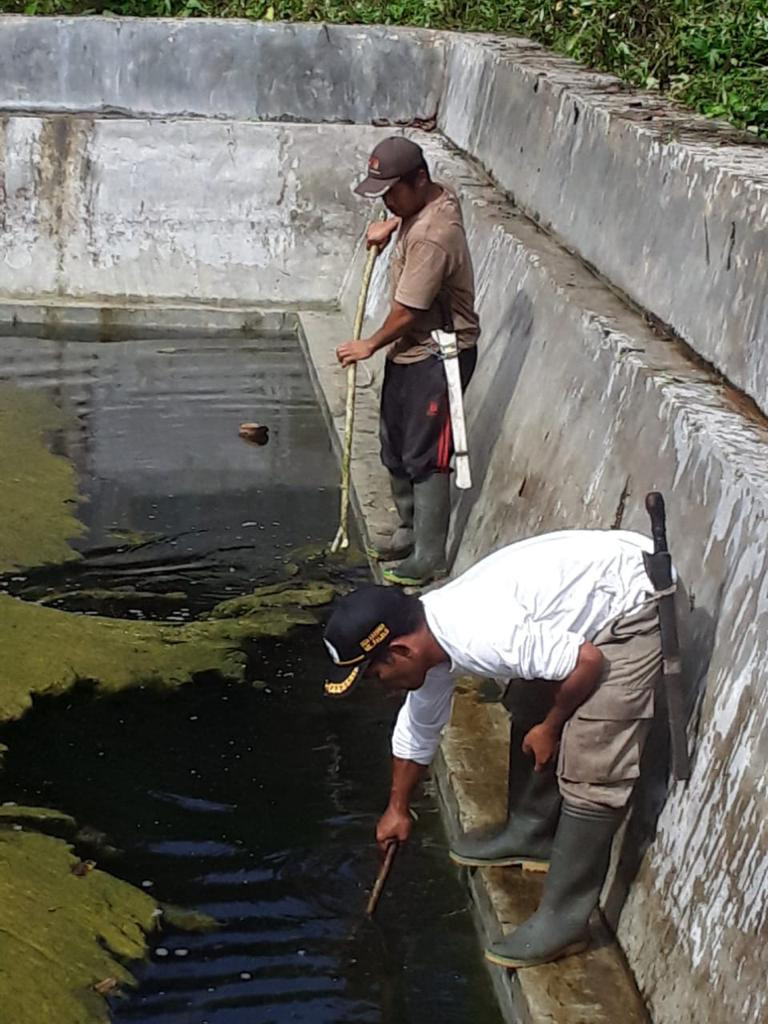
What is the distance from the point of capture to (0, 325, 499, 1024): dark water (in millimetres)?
4371

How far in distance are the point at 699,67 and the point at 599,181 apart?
1844 millimetres

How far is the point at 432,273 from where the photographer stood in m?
6.28

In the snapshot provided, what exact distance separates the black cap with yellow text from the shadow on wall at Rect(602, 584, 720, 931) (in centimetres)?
82

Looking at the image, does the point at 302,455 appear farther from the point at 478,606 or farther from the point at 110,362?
the point at 478,606

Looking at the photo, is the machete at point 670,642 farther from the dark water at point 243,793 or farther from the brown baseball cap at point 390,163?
the brown baseball cap at point 390,163

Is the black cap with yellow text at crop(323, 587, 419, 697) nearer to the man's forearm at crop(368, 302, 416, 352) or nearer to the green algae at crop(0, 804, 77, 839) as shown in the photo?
the green algae at crop(0, 804, 77, 839)

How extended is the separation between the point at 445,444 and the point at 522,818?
7.69ft

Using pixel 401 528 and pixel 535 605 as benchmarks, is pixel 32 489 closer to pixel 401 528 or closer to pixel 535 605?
pixel 401 528

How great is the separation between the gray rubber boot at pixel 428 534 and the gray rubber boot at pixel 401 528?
288mm

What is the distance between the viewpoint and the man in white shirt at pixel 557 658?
3.90 meters

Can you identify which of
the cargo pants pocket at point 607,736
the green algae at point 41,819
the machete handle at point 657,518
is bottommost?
the green algae at point 41,819

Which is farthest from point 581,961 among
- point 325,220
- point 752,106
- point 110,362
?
point 325,220

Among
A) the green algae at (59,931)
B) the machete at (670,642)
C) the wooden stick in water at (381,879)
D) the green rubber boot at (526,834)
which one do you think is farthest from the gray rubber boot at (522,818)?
the green algae at (59,931)

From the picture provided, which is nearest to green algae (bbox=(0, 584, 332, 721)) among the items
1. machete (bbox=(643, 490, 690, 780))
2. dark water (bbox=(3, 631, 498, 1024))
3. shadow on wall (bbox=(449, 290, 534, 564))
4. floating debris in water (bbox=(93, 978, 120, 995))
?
dark water (bbox=(3, 631, 498, 1024))
